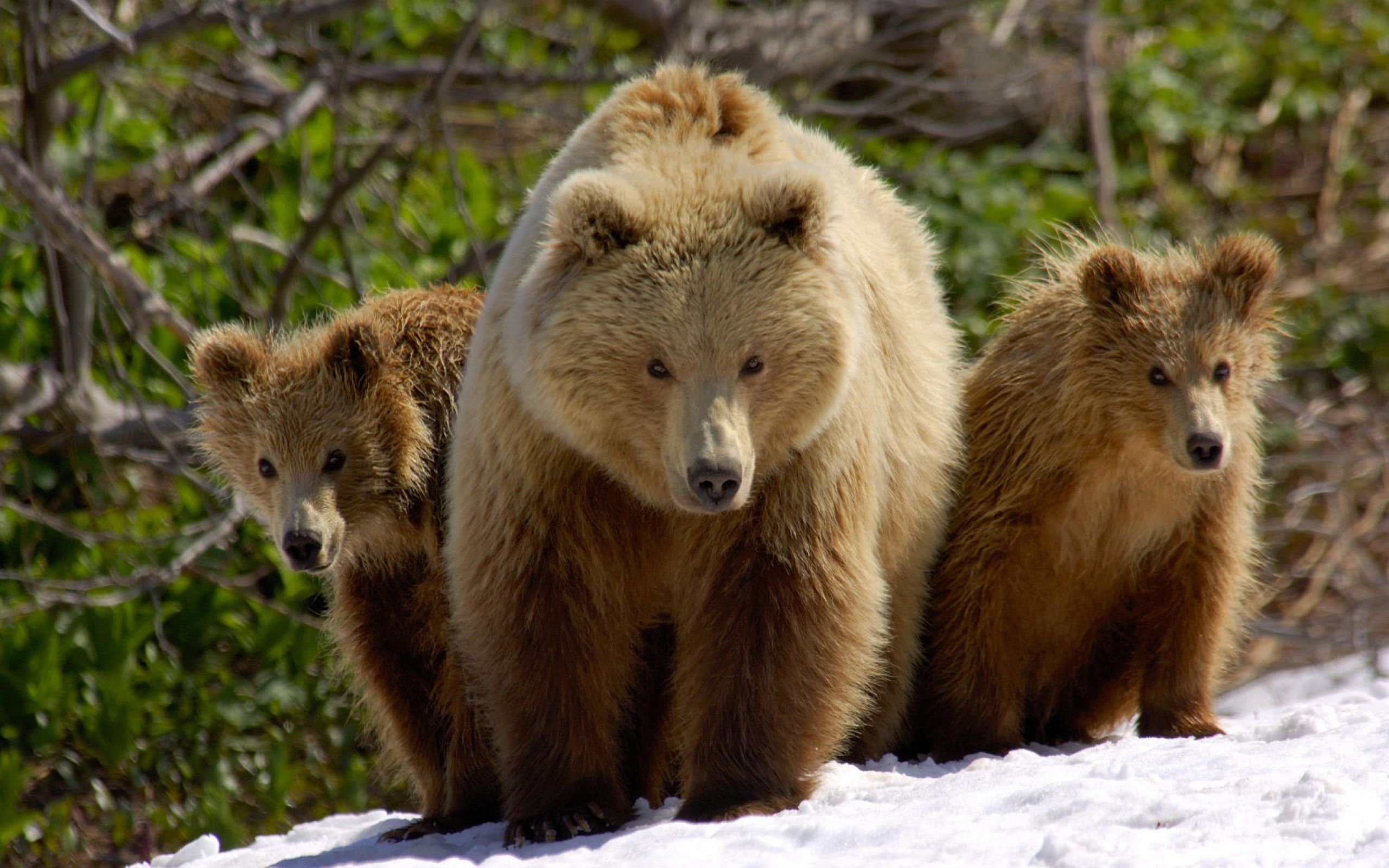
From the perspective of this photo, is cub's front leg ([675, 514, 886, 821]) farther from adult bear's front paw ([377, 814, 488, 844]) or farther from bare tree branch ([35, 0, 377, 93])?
bare tree branch ([35, 0, 377, 93])

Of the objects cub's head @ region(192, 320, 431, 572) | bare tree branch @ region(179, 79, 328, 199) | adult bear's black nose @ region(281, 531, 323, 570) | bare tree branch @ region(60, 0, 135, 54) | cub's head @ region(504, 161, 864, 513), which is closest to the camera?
cub's head @ region(504, 161, 864, 513)

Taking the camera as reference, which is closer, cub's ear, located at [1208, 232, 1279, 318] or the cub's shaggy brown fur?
the cub's shaggy brown fur

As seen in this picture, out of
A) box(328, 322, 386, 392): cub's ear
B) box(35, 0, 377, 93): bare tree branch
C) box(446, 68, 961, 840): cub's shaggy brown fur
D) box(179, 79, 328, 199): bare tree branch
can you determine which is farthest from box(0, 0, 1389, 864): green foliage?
box(328, 322, 386, 392): cub's ear

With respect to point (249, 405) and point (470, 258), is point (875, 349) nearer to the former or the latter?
point (249, 405)

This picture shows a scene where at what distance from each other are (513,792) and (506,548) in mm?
718

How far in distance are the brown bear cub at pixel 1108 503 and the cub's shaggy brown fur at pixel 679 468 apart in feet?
2.00

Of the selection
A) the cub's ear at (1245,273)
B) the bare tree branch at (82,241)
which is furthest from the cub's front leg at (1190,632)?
the bare tree branch at (82,241)

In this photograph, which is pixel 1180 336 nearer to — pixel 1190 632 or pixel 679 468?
pixel 1190 632

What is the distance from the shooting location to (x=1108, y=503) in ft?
16.3

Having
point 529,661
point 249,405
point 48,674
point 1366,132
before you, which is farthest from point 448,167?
point 1366,132

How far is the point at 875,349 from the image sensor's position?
4.58 metres

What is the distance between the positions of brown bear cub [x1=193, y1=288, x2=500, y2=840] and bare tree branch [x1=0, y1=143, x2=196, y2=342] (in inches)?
78.6

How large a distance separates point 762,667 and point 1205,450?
1.54 m

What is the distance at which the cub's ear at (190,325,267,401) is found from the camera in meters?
4.60
